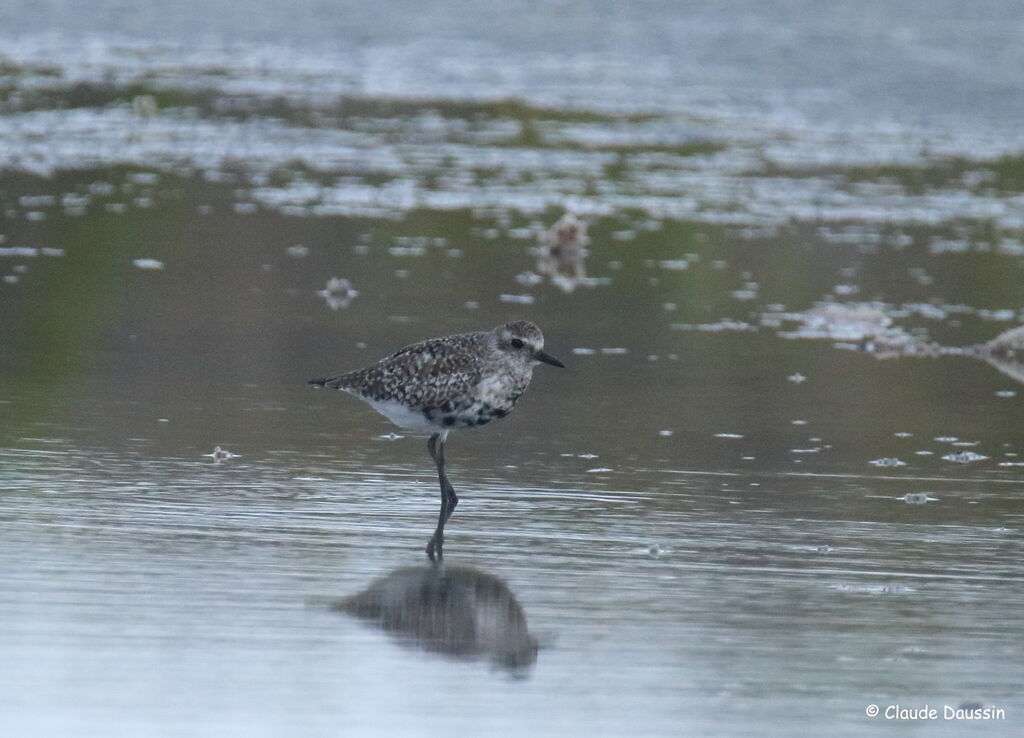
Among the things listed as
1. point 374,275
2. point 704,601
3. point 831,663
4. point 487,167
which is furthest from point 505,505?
point 487,167

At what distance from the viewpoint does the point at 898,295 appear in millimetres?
14781

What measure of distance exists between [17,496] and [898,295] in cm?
808

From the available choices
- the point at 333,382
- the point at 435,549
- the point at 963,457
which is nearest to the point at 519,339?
the point at 333,382

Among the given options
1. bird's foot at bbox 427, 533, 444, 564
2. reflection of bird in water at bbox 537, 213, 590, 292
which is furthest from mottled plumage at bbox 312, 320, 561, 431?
reflection of bird in water at bbox 537, 213, 590, 292

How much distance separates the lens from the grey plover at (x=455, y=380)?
347 inches

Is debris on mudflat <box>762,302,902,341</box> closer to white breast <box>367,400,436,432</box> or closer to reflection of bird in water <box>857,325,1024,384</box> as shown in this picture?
reflection of bird in water <box>857,325,1024,384</box>

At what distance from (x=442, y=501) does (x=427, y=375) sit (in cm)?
59

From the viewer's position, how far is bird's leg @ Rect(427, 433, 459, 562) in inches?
312

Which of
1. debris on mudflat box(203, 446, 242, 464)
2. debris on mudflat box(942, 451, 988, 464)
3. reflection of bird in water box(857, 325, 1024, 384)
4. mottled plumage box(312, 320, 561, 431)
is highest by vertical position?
mottled plumage box(312, 320, 561, 431)

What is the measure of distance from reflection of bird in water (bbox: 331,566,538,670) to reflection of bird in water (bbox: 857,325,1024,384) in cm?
571

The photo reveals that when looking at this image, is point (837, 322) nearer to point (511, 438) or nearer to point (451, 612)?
point (511, 438)

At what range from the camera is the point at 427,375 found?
8859 mm

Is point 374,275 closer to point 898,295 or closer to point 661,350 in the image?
point 661,350

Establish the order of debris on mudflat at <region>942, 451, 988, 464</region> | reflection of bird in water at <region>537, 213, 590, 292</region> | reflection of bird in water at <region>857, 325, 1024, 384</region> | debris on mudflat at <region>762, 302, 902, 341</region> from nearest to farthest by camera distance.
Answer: debris on mudflat at <region>942, 451, 988, 464</region> → reflection of bird in water at <region>857, 325, 1024, 384</region> → debris on mudflat at <region>762, 302, 902, 341</region> → reflection of bird in water at <region>537, 213, 590, 292</region>
